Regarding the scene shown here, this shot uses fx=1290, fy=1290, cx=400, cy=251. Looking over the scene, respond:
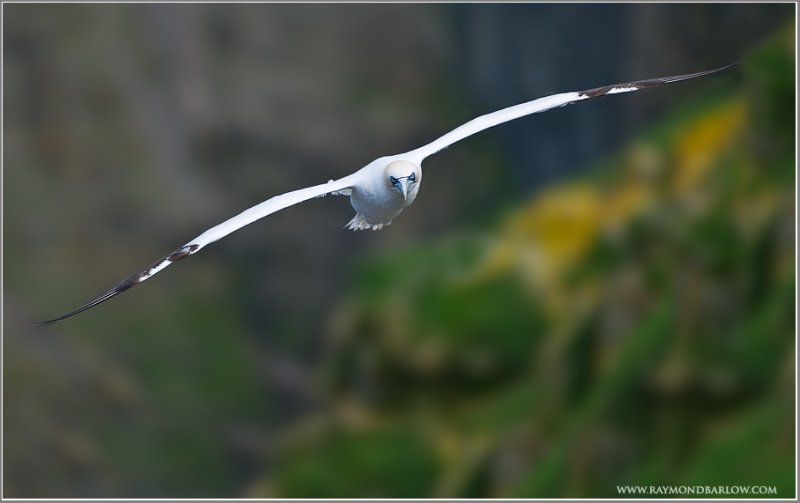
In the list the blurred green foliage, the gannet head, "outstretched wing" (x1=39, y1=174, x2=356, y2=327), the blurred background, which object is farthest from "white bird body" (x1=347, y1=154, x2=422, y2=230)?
the blurred background

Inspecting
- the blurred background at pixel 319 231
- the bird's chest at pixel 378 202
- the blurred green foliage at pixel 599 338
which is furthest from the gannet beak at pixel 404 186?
the blurred background at pixel 319 231

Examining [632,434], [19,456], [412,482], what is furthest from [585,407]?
[19,456]

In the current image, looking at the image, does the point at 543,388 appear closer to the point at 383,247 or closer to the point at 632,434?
the point at 632,434

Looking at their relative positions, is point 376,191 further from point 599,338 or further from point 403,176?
point 599,338

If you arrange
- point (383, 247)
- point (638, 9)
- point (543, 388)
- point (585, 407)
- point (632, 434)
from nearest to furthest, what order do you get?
point (632, 434), point (585, 407), point (543, 388), point (638, 9), point (383, 247)

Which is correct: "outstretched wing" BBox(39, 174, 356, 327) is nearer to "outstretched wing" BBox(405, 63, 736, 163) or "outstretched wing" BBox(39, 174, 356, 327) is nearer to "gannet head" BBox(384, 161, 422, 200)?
"gannet head" BBox(384, 161, 422, 200)

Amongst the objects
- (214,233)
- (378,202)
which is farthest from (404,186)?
(214,233)
